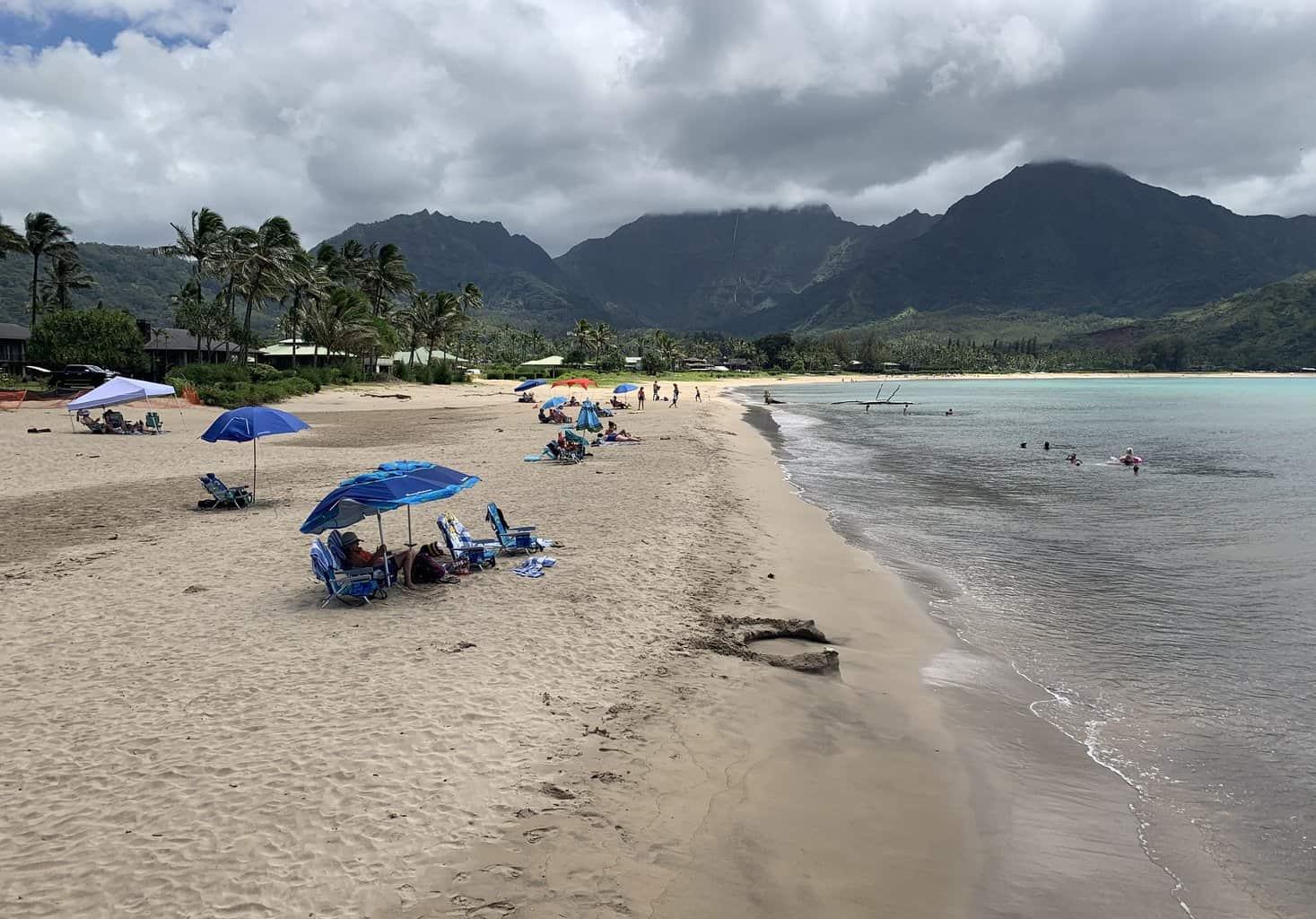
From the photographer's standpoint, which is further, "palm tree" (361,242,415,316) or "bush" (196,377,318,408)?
"palm tree" (361,242,415,316)

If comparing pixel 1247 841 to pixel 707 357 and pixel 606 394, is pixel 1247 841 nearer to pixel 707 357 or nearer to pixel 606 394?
pixel 606 394

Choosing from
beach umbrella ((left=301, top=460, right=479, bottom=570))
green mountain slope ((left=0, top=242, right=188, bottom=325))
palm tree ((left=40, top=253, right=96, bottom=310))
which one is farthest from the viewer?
green mountain slope ((left=0, top=242, right=188, bottom=325))

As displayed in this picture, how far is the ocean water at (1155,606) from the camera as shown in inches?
233

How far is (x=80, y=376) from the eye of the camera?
40969 mm

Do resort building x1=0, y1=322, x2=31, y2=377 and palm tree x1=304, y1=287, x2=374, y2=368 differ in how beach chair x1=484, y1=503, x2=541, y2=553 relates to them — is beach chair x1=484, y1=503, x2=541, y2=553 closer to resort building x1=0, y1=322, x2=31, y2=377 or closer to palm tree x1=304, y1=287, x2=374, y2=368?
palm tree x1=304, y1=287, x2=374, y2=368

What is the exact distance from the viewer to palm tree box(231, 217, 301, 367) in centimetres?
5306

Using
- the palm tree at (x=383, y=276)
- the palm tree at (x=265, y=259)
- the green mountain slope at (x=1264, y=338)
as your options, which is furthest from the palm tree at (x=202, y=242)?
the green mountain slope at (x=1264, y=338)

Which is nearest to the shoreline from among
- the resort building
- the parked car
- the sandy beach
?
the sandy beach

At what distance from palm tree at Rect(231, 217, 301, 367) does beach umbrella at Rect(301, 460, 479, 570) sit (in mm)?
48922

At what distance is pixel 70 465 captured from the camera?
65.2 ft

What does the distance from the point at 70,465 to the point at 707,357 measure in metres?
149

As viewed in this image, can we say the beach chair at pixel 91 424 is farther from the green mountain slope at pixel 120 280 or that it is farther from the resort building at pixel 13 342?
the green mountain slope at pixel 120 280

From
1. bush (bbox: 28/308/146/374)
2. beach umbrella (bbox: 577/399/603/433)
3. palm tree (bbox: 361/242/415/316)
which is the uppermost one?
palm tree (bbox: 361/242/415/316)

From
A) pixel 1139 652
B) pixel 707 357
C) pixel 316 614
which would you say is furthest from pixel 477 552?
pixel 707 357
